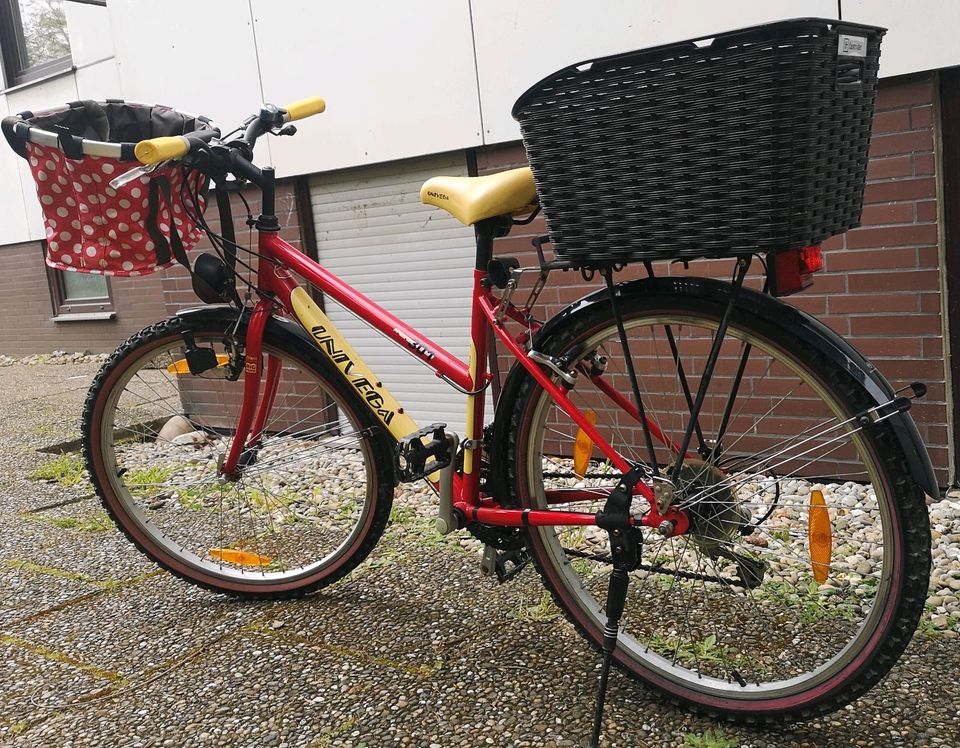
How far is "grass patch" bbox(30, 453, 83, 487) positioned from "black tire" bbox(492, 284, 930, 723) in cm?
269

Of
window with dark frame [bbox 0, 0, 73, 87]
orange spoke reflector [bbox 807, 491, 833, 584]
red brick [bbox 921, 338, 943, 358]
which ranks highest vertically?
window with dark frame [bbox 0, 0, 73, 87]

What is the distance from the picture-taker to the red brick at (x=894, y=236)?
306 centimetres

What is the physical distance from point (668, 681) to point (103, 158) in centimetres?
200

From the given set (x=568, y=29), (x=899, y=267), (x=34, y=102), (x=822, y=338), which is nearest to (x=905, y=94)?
(x=899, y=267)

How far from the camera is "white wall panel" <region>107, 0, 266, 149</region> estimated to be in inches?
177

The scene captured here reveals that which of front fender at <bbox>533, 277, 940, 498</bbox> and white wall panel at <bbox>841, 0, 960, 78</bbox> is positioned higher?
white wall panel at <bbox>841, 0, 960, 78</bbox>

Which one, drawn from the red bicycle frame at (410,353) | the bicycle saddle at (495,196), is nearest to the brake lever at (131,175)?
the red bicycle frame at (410,353)

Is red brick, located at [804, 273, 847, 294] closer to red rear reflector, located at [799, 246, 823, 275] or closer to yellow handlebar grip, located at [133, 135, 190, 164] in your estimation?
red rear reflector, located at [799, 246, 823, 275]

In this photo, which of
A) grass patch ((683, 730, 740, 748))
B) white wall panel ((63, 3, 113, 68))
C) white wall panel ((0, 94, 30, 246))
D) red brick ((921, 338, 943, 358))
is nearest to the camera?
grass patch ((683, 730, 740, 748))

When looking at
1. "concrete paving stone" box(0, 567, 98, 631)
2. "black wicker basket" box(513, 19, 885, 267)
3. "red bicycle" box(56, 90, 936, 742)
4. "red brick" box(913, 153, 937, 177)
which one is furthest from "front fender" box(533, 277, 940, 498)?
"concrete paving stone" box(0, 567, 98, 631)

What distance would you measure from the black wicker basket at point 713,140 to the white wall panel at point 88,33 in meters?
6.86

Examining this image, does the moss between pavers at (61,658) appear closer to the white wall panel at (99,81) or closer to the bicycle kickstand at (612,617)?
the bicycle kickstand at (612,617)

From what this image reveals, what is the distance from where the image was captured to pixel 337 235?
15.0 feet

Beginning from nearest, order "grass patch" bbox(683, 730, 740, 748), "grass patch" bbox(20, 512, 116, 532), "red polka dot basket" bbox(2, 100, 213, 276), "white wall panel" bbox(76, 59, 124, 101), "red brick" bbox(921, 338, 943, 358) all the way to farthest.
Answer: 1. "grass patch" bbox(683, 730, 740, 748)
2. "red polka dot basket" bbox(2, 100, 213, 276)
3. "red brick" bbox(921, 338, 943, 358)
4. "grass patch" bbox(20, 512, 116, 532)
5. "white wall panel" bbox(76, 59, 124, 101)
